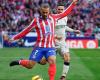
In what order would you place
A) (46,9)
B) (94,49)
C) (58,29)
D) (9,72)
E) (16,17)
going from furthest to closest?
(16,17)
(94,49)
(9,72)
(58,29)
(46,9)

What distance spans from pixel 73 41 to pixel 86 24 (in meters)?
4.27

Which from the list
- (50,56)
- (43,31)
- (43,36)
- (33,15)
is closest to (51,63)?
(50,56)

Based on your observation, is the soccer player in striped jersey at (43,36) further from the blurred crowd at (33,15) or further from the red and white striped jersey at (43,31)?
the blurred crowd at (33,15)

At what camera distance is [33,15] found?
33.1 metres

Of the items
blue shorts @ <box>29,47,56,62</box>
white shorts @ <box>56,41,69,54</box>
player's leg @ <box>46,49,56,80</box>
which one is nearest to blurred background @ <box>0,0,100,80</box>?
white shorts @ <box>56,41,69,54</box>

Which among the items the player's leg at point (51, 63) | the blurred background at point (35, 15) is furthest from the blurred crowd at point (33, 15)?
the player's leg at point (51, 63)

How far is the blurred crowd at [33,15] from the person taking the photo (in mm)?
31578

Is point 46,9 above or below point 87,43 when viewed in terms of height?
above

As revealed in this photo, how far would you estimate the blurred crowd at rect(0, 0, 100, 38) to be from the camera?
1243 inches

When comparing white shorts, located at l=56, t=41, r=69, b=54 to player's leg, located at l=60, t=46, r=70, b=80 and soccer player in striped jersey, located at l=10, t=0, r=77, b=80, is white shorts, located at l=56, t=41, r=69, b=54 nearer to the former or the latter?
player's leg, located at l=60, t=46, r=70, b=80

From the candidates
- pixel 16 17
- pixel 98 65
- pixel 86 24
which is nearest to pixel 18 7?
pixel 16 17

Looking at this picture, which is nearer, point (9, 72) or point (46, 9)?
point (46, 9)

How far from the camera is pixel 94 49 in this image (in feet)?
91.4

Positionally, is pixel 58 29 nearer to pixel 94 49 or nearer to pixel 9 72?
pixel 9 72
